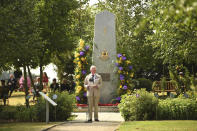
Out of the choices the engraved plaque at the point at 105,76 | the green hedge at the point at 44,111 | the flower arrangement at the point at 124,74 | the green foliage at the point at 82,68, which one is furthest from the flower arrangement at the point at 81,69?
the green hedge at the point at 44,111

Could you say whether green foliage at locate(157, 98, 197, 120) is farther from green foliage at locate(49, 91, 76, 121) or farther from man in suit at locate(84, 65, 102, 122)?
green foliage at locate(49, 91, 76, 121)

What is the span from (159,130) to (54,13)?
759 inches

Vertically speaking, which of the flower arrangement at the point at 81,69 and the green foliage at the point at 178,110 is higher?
the flower arrangement at the point at 81,69

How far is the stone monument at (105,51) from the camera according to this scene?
1736 cm

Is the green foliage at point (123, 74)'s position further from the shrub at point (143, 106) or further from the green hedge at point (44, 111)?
the shrub at point (143, 106)

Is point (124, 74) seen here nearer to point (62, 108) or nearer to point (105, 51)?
point (105, 51)

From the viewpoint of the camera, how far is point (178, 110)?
1185 centimetres

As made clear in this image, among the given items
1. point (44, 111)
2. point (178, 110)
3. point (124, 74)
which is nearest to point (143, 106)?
point (178, 110)

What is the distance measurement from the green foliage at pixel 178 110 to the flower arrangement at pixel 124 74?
534 cm

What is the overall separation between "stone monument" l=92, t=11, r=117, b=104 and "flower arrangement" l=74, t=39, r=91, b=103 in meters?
0.67

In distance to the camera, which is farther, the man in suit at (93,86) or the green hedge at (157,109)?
the green hedge at (157,109)

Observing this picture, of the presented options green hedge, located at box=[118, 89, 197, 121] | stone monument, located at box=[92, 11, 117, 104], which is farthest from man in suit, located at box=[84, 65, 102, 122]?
stone monument, located at box=[92, 11, 117, 104]

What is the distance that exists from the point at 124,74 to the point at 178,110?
608 centimetres

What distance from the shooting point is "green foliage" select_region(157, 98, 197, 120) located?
11805 millimetres
